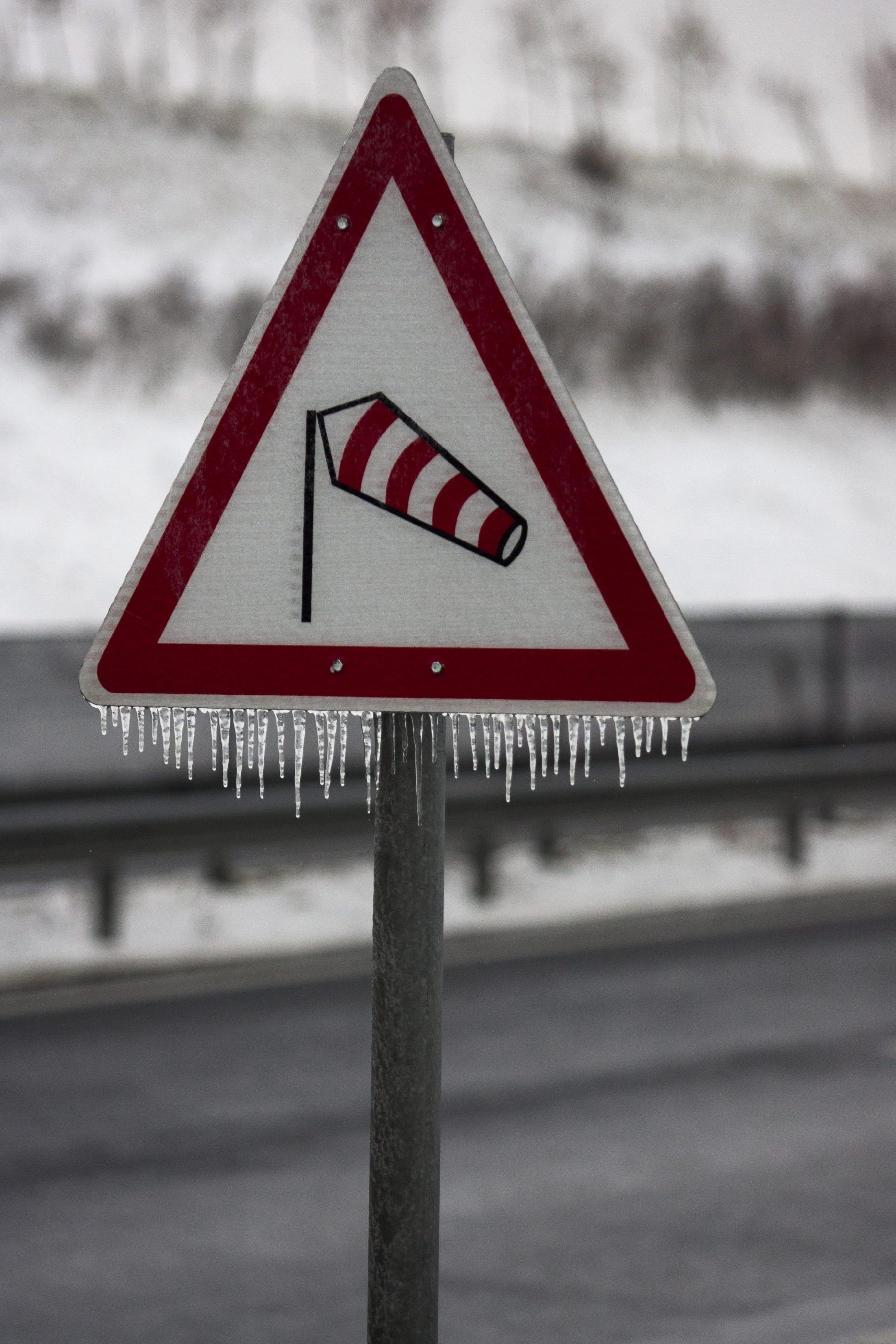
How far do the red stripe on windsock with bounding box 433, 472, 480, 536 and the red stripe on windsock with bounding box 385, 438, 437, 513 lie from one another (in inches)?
1.3

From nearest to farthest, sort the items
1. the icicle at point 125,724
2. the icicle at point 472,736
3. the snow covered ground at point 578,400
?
1. the icicle at point 472,736
2. the icicle at point 125,724
3. the snow covered ground at point 578,400

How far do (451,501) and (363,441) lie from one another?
0.12m

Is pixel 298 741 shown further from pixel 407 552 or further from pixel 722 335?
pixel 722 335

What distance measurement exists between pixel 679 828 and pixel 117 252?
32.2 m

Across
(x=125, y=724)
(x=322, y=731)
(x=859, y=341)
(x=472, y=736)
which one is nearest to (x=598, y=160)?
(x=859, y=341)

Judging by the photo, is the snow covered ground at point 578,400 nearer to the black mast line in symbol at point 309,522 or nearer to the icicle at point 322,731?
the icicle at point 322,731

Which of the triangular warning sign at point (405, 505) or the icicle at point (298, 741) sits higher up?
the triangular warning sign at point (405, 505)

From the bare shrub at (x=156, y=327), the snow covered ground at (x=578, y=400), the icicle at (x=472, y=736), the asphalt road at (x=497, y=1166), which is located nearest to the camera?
the icicle at (x=472, y=736)

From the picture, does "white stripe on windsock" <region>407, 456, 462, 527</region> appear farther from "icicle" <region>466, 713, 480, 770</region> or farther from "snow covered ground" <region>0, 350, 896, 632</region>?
"snow covered ground" <region>0, 350, 896, 632</region>

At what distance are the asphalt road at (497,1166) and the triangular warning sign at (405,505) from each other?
2837 mm

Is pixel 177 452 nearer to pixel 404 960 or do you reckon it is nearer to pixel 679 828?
pixel 679 828

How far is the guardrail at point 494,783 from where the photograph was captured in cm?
887

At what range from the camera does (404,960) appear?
1889 mm

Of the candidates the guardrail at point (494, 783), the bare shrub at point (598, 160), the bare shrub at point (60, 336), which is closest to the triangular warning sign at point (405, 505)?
the guardrail at point (494, 783)
